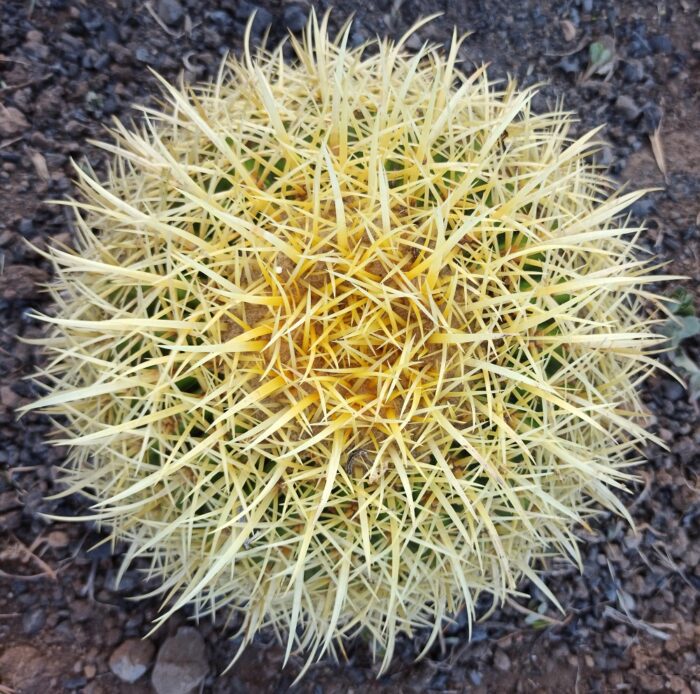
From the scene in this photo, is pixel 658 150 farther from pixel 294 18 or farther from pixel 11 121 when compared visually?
pixel 11 121

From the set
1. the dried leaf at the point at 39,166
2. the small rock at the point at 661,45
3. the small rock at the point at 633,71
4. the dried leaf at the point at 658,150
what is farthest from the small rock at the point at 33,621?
the small rock at the point at 661,45

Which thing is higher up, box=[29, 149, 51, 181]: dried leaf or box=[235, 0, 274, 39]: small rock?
box=[235, 0, 274, 39]: small rock

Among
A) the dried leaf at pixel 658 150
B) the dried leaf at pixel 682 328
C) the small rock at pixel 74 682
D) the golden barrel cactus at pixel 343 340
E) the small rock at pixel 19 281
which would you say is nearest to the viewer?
the golden barrel cactus at pixel 343 340

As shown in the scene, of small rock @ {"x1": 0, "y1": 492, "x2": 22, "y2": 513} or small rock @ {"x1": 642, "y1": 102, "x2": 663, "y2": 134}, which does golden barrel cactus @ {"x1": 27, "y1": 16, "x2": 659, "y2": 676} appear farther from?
small rock @ {"x1": 642, "y1": 102, "x2": 663, "y2": 134}

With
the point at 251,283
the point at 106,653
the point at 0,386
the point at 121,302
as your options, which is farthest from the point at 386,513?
the point at 0,386

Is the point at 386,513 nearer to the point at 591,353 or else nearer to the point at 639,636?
the point at 591,353

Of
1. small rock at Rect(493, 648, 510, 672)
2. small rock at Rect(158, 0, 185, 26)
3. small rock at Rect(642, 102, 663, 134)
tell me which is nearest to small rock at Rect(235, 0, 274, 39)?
small rock at Rect(158, 0, 185, 26)

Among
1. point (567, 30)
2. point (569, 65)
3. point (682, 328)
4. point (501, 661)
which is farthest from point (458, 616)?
point (567, 30)

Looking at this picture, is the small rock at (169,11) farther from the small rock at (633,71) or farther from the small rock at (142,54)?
the small rock at (633,71)
